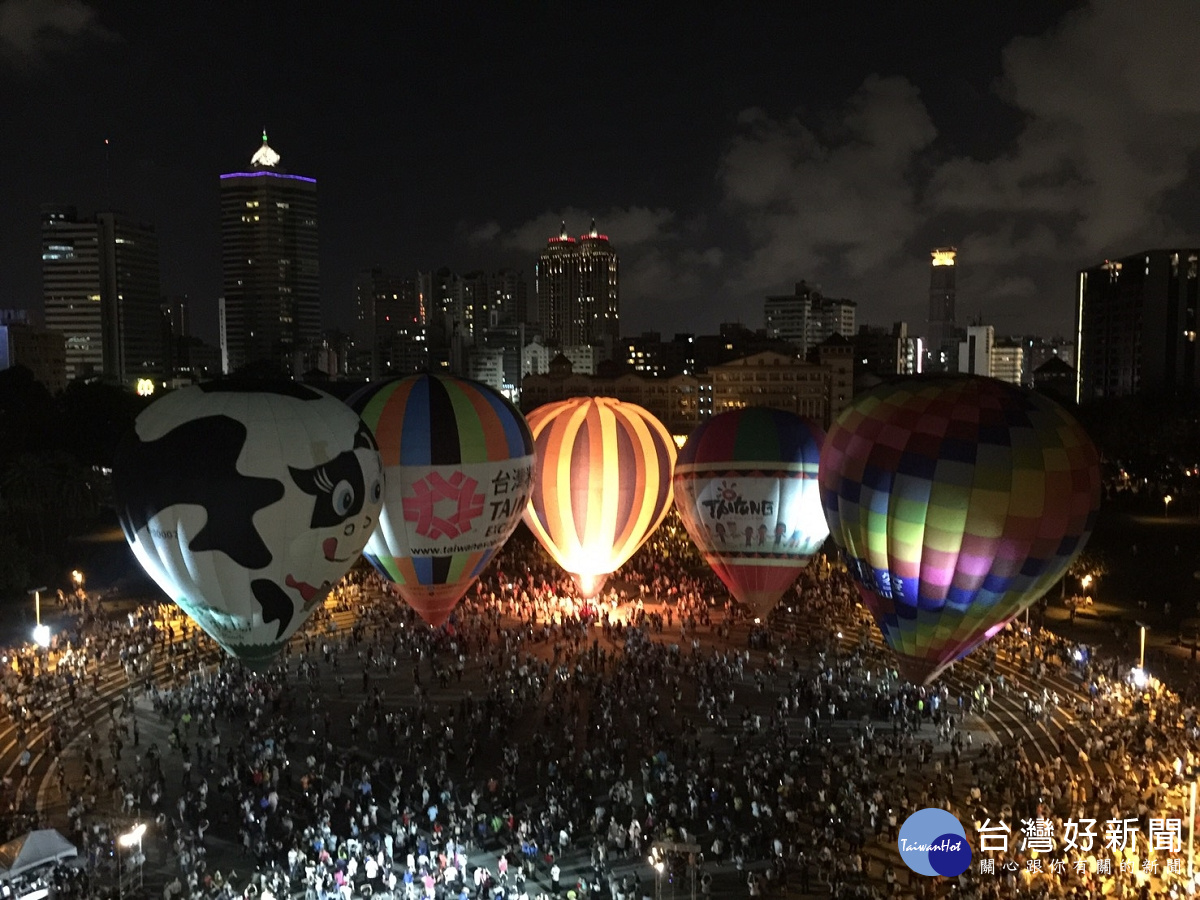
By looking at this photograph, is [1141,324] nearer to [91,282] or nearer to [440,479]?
[440,479]

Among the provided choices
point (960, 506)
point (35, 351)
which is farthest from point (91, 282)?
point (960, 506)

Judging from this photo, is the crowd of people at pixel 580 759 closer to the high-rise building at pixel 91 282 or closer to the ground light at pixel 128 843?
the ground light at pixel 128 843

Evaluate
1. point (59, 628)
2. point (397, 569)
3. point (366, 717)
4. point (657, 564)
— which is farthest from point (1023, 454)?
point (59, 628)

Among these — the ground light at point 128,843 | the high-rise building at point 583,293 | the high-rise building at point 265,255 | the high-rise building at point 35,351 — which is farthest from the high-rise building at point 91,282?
the ground light at point 128,843

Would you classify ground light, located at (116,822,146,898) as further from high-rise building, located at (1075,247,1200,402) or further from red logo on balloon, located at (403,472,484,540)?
high-rise building, located at (1075,247,1200,402)

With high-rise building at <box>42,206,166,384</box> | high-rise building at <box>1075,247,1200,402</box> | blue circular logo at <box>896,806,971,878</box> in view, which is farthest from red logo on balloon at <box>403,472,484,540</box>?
high-rise building at <box>42,206,166,384</box>
